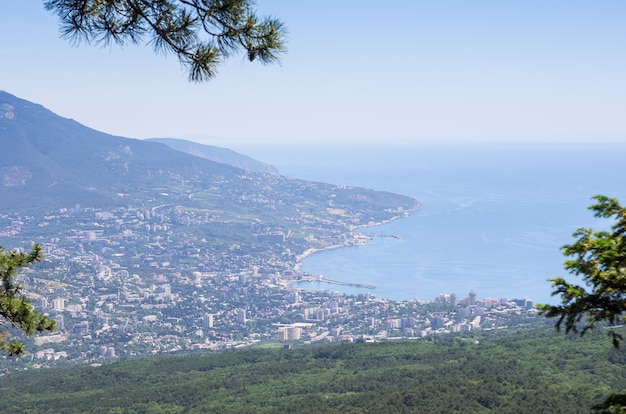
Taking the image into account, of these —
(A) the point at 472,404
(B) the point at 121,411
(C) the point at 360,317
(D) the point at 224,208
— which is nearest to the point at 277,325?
(C) the point at 360,317

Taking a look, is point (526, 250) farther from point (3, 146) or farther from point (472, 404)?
point (3, 146)

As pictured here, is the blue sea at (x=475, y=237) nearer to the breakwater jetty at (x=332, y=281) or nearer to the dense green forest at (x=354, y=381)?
the breakwater jetty at (x=332, y=281)

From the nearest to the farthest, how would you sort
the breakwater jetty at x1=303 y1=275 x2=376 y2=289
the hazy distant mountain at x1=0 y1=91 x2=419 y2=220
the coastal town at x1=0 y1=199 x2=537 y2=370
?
the coastal town at x1=0 y1=199 x2=537 y2=370 < the breakwater jetty at x1=303 y1=275 x2=376 y2=289 < the hazy distant mountain at x1=0 y1=91 x2=419 y2=220

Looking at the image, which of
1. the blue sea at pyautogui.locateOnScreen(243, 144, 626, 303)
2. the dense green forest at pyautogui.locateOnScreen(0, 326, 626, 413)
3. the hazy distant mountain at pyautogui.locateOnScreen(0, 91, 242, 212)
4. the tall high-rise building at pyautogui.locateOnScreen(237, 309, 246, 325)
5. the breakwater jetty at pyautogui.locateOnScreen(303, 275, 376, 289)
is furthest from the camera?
the hazy distant mountain at pyautogui.locateOnScreen(0, 91, 242, 212)

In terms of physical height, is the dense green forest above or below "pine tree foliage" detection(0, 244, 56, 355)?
below

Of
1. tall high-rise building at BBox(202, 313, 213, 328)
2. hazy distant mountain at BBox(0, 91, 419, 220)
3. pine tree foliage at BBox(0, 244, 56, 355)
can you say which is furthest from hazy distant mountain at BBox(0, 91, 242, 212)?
pine tree foliage at BBox(0, 244, 56, 355)

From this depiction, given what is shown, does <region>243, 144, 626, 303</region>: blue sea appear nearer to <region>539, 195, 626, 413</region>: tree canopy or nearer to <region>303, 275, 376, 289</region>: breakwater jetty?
<region>303, 275, 376, 289</region>: breakwater jetty
